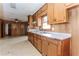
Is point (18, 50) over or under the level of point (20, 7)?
under

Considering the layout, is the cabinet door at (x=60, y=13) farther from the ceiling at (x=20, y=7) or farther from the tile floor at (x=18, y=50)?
the ceiling at (x=20, y=7)

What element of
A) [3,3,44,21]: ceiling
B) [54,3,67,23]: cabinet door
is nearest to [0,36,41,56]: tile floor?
[54,3,67,23]: cabinet door

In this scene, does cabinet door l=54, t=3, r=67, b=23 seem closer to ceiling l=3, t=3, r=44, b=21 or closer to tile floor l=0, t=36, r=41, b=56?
tile floor l=0, t=36, r=41, b=56

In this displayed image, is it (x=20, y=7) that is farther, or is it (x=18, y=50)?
(x=20, y=7)

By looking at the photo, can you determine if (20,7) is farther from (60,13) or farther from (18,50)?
(60,13)

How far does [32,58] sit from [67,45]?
1129mm

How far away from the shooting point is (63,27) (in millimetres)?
3205

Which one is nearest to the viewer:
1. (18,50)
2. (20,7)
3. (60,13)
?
(60,13)

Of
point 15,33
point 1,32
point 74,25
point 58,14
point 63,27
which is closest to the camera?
point 74,25

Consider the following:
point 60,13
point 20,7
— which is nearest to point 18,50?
point 20,7

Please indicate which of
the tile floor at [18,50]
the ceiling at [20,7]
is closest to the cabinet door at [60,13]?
the tile floor at [18,50]

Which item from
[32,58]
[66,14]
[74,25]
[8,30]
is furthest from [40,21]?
[8,30]

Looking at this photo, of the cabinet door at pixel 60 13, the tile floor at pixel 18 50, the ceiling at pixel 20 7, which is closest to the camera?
the cabinet door at pixel 60 13

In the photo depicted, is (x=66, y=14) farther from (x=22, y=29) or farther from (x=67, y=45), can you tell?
(x=22, y=29)
